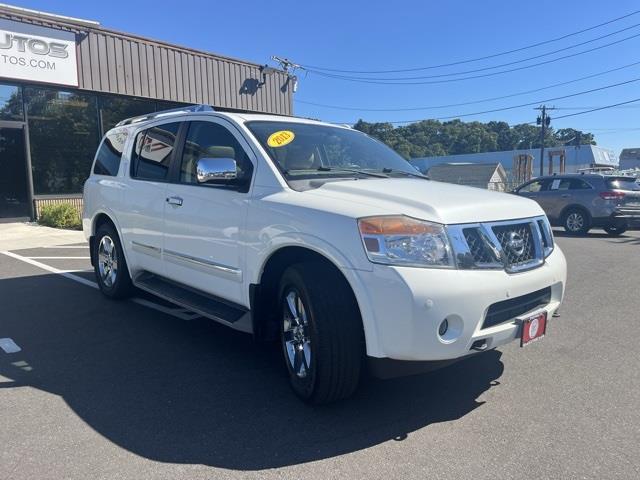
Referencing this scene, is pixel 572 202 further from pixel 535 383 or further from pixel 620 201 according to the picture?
pixel 535 383

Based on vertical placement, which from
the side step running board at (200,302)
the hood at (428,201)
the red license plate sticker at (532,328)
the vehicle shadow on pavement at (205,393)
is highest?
the hood at (428,201)

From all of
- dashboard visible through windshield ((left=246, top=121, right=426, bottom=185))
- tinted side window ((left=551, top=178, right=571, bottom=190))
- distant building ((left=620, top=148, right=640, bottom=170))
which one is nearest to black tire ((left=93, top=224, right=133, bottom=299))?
dashboard visible through windshield ((left=246, top=121, right=426, bottom=185))

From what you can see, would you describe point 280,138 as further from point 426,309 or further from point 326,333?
point 426,309

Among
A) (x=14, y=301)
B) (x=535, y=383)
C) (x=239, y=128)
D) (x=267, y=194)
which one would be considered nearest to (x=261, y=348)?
(x=267, y=194)

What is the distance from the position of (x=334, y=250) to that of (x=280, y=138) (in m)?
1.40

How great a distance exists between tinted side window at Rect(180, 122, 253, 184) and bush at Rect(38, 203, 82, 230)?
34.2 feet

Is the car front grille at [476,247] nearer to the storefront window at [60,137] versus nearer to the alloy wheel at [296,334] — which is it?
the alloy wheel at [296,334]

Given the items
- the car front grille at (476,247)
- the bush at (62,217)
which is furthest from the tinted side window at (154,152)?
the bush at (62,217)

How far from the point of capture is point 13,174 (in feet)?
47.6

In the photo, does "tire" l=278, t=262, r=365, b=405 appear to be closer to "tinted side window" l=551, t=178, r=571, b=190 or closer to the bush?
the bush

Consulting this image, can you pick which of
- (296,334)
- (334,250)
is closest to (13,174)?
(296,334)

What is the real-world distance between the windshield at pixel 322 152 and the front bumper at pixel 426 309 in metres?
1.24

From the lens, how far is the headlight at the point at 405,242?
2.94m

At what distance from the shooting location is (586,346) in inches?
180
